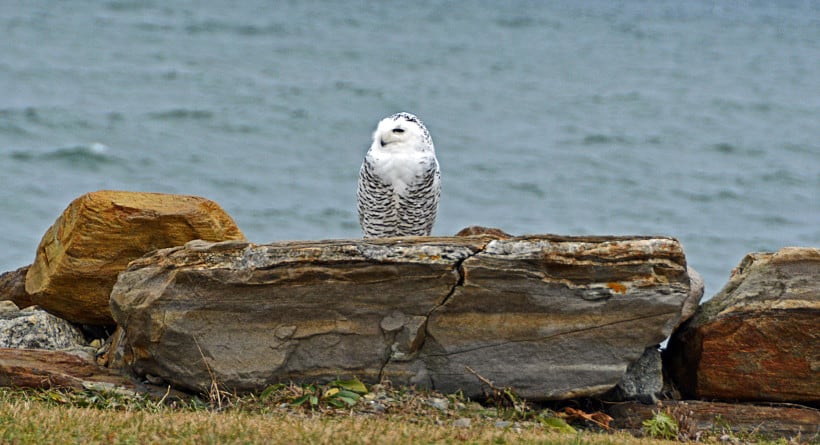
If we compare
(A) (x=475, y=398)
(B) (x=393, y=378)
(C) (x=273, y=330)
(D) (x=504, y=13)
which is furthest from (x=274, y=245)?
(D) (x=504, y=13)

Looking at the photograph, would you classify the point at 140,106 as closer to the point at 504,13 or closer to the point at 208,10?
the point at 208,10

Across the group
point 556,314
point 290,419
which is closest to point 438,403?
point 556,314

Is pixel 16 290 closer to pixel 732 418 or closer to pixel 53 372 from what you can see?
pixel 53 372

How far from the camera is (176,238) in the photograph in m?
8.22

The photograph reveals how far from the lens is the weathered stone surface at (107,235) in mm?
8086

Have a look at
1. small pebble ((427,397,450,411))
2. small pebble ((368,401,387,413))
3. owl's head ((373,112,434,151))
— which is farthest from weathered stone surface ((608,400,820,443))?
owl's head ((373,112,434,151))

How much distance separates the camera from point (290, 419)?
21.6 ft

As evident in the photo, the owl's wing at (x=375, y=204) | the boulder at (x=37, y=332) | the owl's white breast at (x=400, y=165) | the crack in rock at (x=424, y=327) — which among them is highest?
the owl's white breast at (x=400, y=165)

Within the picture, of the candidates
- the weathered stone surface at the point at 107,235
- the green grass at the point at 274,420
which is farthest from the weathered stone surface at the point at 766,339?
the weathered stone surface at the point at 107,235

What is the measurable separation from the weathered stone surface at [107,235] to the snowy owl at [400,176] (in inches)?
45.9

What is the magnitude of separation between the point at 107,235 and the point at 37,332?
105 cm

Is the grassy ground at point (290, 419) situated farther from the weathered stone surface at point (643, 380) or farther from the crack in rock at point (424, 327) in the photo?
the weathered stone surface at point (643, 380)

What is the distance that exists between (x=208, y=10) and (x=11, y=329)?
1658 inches

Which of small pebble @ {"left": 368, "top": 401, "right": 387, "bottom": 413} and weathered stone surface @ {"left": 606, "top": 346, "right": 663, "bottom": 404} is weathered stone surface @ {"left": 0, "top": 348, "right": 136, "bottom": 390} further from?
weathered stone surface @ {"left": 606, "top": 346, "right": 663, "bottom": 404}
